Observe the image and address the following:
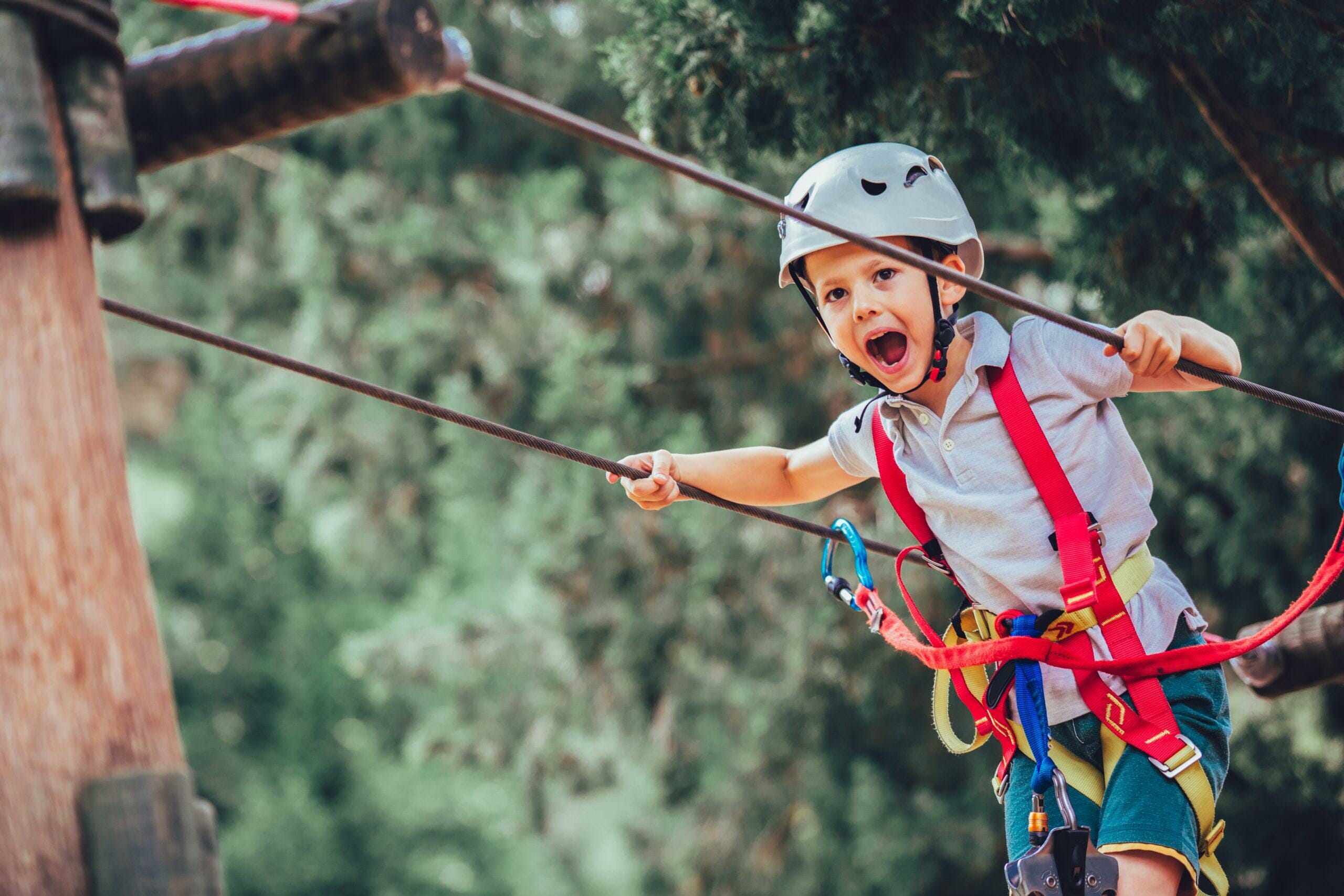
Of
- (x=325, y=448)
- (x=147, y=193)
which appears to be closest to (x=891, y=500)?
(x=325, y=448)

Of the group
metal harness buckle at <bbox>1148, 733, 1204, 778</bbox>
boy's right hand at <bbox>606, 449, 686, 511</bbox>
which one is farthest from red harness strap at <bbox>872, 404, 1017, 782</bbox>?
boy's right hand at <bbox>606, 449, 686, 511</bbox>

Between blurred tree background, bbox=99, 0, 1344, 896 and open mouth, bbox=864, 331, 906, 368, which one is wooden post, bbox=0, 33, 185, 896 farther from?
blurred tree background, bbox=99, 0, 1344, 896

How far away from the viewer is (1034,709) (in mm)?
2000

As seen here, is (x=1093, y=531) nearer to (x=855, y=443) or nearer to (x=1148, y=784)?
(x=1148, y=784)

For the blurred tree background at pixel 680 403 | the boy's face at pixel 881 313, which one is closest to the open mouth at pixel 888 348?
the boy's face at pixel 881 313

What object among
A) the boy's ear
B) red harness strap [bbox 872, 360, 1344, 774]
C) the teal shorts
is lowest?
the teal shorts

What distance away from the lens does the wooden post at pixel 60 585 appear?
1.21m

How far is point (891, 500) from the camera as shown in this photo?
2184mm

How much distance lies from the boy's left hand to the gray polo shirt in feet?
0.34

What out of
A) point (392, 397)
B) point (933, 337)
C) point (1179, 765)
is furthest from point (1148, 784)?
point (392, 397)

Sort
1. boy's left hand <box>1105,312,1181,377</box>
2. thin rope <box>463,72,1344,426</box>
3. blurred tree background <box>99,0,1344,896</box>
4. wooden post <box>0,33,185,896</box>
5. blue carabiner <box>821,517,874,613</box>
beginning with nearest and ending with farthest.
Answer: wooden post <box>0,33,185,896</box> → thin rope <box>463,72,1344,426</box> → boy's left hand <box>1105,312,1181,377</box> → blue carabiner <box>821,517,874,613</box> → blurred tree background <box>99,0,1344,896</box>

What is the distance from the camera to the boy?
6.54ft

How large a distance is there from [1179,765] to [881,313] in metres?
0.77

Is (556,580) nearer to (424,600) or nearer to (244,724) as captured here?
(424,600)
